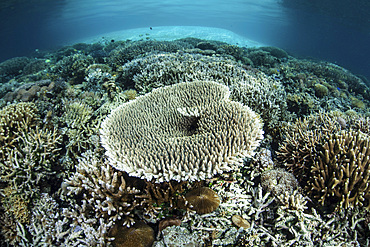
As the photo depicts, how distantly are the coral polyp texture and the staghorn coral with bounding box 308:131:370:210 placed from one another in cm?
112

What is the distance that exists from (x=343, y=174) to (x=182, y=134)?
108 inches

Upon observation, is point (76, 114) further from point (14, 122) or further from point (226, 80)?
point (226, 80)

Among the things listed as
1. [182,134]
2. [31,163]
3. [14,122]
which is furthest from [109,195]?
[14,122]

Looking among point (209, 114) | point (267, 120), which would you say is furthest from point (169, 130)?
point (267, 120)

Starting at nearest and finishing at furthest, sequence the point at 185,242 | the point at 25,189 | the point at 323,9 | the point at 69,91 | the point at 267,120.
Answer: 1. the point at 185,242
2. the point at 25,189
3. the point at 267,120
4. the point at 69,91
5. the point at 323,9

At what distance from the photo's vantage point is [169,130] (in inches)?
145

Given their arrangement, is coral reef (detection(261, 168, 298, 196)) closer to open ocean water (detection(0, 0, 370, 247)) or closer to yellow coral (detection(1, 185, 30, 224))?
open ocean water (detection(0, 0, 370, 247))

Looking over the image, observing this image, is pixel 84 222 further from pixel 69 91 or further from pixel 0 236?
pixel 69 91

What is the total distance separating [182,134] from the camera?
11.8 ft

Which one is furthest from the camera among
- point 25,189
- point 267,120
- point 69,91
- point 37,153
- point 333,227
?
point 69,91

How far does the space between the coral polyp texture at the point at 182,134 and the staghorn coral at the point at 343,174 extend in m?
1.12

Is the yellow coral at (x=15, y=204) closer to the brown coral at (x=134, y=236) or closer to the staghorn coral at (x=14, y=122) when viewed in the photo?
the staghorn coral at (x=14, y=122)

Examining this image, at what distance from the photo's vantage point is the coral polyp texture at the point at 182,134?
8.45ft

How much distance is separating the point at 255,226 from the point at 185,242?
112cm
